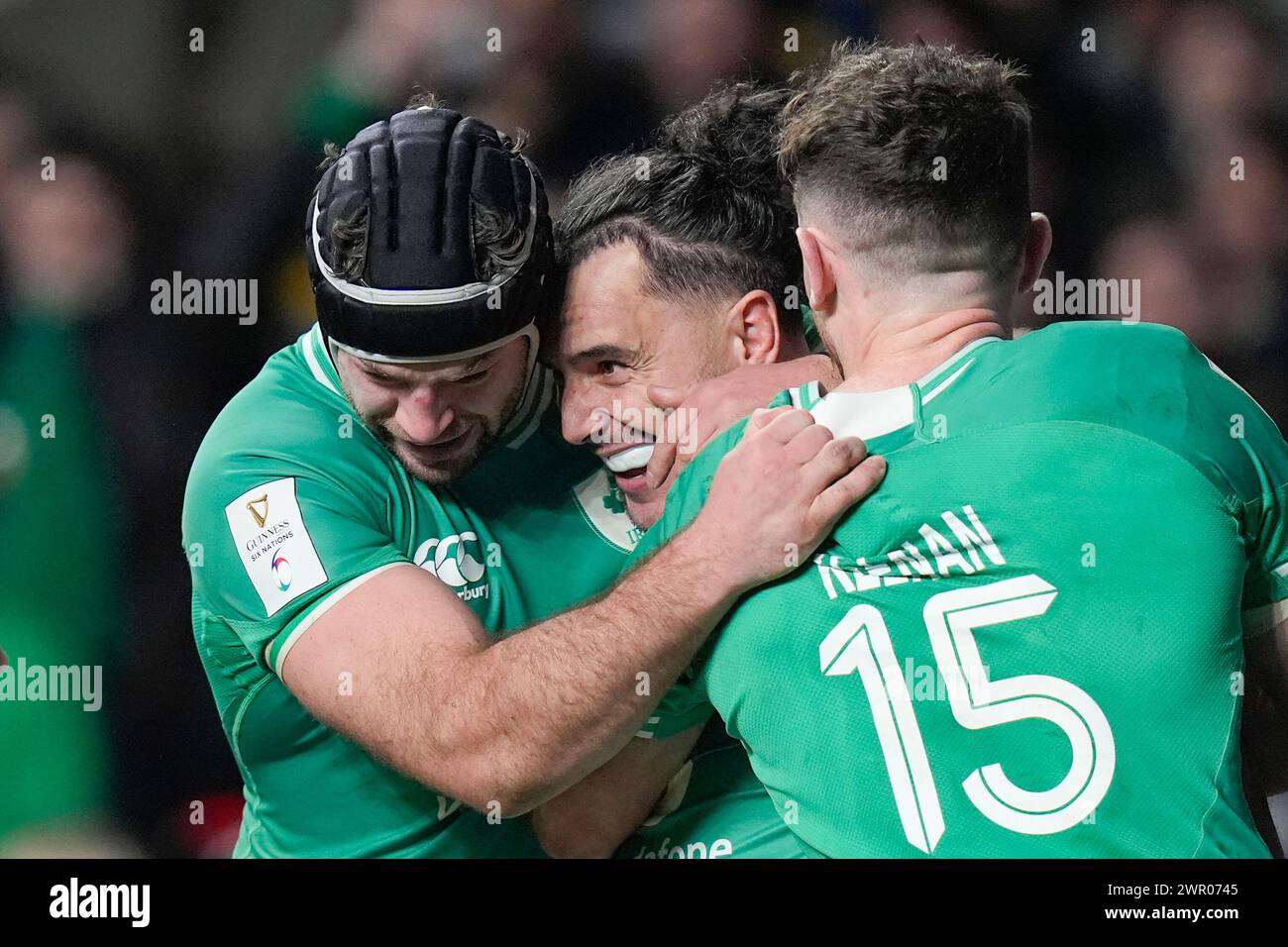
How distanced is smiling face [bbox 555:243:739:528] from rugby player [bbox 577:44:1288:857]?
23.8 inches

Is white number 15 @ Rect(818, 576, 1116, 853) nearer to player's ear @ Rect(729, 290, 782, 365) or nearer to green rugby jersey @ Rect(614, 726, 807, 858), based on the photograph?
green rugby jersey @ Rect(614, 726, 807, 858)

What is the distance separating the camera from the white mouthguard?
7.72 feet

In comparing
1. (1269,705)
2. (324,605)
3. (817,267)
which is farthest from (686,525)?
(1269,705)

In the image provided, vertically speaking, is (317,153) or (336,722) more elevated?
(317,153)

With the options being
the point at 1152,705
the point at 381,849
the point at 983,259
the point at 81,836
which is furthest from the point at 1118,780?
the point at 81,836

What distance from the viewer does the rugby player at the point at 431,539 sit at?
6.06 ft

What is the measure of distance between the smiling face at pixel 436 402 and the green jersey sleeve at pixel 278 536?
0.27 ft

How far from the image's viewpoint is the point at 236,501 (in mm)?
2199

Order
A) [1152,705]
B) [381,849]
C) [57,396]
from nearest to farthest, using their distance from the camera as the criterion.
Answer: [1152,705]
[381,849]
[57,396]

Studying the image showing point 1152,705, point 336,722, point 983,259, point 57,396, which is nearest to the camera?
point 1152,705

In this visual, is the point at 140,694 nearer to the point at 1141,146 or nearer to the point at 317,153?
the point at 317,153

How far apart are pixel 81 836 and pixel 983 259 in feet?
8.52

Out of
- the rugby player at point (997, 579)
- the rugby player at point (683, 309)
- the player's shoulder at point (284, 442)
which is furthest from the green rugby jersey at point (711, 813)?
the player's shoulder at point (284, 442)

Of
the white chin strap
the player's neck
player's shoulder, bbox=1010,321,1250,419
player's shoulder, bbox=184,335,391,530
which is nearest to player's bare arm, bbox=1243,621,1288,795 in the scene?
player's shoulder, bbox=1010,321,1250,419
